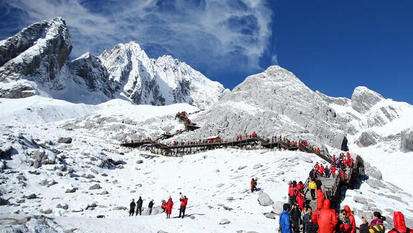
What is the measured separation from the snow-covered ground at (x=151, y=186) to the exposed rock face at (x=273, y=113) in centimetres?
1499

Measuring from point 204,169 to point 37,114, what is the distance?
8391cm

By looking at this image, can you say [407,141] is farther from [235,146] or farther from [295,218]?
[295,218]

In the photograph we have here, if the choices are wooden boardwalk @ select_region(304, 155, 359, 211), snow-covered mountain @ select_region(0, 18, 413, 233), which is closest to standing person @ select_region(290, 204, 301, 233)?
wooden boardwalk @ select_region(304, 155, 359, 211)

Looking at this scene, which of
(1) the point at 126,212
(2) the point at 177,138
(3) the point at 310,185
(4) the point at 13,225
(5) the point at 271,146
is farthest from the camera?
(2) the point at 177,138

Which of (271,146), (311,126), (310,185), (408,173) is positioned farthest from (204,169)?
(408,173)

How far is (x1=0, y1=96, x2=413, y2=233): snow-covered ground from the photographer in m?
26.0

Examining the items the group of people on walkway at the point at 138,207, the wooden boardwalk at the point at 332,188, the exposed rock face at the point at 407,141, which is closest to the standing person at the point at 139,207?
the group of people on walkway at the point at 138,207

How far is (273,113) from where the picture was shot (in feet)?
243

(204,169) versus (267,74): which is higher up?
(267,74)

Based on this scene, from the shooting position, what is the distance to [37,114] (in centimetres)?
11944

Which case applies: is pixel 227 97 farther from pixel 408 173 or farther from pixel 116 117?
pixel 408 173

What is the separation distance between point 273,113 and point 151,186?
114ft

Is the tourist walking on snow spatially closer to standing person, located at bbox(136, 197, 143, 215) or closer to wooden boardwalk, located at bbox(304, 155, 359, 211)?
wooden boardwalk, located at bbox(304, 155, 359, 211)

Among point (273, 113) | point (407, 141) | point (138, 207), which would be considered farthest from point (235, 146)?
point (407, 141)
